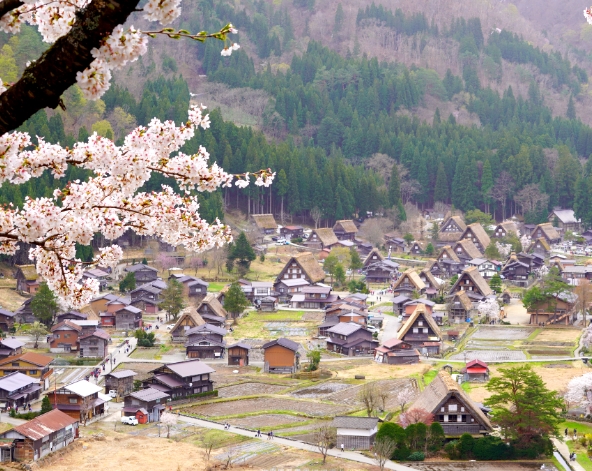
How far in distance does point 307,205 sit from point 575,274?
20.5 m

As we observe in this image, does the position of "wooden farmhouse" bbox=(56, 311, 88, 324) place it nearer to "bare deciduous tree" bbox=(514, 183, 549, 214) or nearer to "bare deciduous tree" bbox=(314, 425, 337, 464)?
"bare deciduous tree" bbox=(314, 425, 337, 464)

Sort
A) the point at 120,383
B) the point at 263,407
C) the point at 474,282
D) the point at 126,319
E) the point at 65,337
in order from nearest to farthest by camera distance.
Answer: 1. the point at 263,407
2. the point at 120,383
3. the point at 65,337
4. the point at 126,319
5. the point at 474,282

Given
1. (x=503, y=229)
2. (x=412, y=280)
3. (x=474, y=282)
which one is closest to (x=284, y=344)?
(x=412, y=280)

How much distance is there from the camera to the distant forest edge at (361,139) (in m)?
62.6

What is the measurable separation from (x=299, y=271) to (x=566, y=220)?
26699 millimetres

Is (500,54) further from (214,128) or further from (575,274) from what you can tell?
(575,274)

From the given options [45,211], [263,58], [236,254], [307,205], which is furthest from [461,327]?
[263,58]

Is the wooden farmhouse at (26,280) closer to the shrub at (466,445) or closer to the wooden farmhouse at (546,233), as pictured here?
the shrub at (466,445)

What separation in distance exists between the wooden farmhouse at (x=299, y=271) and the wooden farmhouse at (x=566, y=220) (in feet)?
81.2

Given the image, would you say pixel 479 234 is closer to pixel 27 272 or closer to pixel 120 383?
pixel 27 272

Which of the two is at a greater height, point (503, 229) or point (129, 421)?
point (503, 229)

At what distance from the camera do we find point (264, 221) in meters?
59.8

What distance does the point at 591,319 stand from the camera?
136 feet

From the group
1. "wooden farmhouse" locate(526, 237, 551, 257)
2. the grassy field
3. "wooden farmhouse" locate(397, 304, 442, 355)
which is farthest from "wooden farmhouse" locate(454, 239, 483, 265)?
the grassy field
